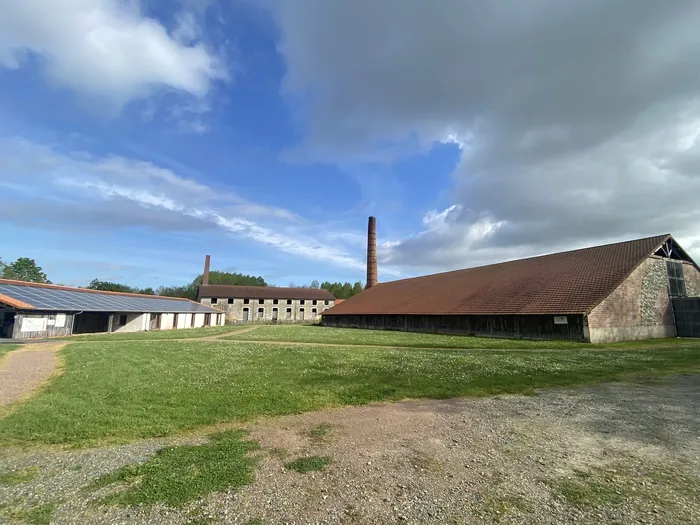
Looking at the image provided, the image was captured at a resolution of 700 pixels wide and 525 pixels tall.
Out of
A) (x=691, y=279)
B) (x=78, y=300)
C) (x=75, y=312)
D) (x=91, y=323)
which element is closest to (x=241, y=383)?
(x=75, y=312)

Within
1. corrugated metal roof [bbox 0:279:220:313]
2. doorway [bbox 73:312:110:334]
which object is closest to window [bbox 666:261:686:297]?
corrugated metal roof [bbox 0:279:220:313]

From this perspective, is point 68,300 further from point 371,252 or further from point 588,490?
point 371,252

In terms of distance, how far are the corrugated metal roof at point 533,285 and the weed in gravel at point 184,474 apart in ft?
96.9

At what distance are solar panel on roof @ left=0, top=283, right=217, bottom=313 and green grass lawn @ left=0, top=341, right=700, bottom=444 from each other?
1925 cm

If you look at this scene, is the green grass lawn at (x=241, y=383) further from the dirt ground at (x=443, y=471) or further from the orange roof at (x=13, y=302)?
the orange roof at (x=13, y=302)

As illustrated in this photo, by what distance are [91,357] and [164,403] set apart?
11.8m

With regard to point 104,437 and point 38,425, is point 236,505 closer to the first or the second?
point 104,437

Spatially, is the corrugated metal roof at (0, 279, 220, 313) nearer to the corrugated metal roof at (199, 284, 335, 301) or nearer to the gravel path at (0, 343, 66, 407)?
the gravel path at (0, 343, 66, 407)

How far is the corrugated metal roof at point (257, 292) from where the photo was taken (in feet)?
295

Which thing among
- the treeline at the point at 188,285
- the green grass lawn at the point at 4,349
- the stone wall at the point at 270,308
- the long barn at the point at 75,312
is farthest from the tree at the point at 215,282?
the green grass lawn at the point at 4,349

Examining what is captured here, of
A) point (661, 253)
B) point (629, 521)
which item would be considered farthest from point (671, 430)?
point (661, 253)

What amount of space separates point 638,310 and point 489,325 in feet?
38.5

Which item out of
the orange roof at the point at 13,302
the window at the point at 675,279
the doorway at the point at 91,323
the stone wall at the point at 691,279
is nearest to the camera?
the orange roof at the point at 13,302

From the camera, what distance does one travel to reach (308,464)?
605cm
